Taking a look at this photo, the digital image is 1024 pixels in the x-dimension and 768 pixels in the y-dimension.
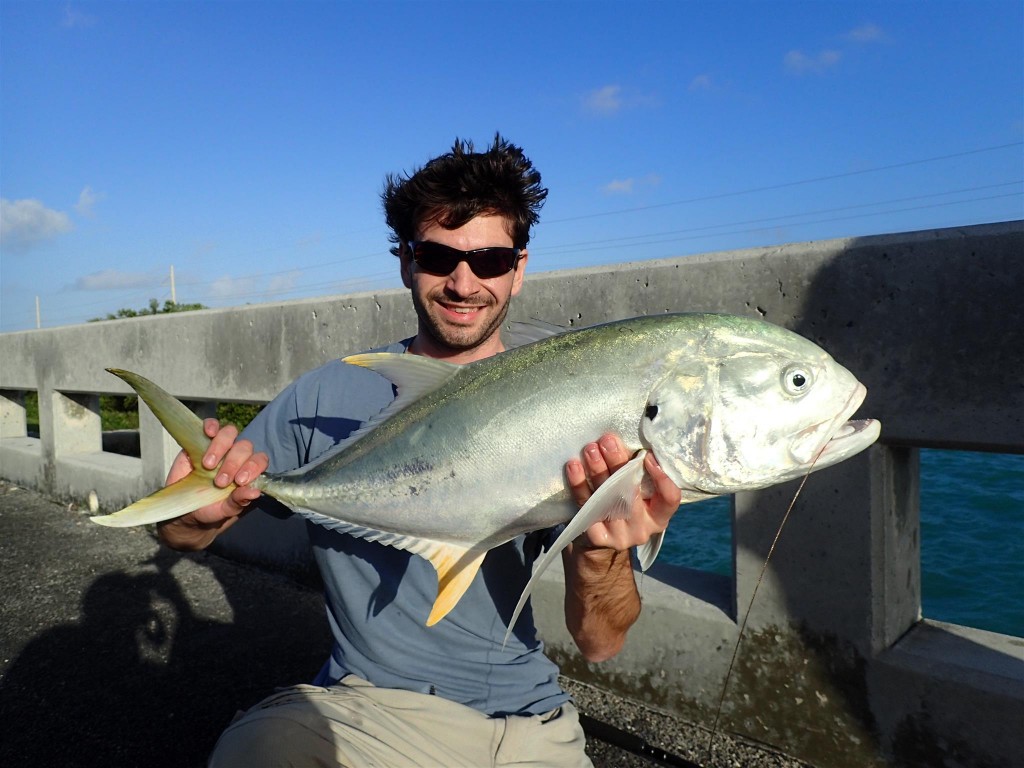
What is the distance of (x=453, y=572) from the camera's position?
1.86m

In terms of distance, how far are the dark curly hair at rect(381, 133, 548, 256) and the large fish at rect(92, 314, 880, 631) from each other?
737mm

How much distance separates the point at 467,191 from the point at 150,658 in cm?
313

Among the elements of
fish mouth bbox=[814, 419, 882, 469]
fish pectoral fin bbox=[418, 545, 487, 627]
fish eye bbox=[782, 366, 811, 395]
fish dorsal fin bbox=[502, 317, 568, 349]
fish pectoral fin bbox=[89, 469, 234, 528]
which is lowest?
fish pectoral fin bbox=[418, 545, 487, 627]

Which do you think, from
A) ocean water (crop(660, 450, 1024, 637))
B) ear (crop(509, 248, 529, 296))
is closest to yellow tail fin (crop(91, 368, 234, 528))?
ear (crop(509, 248, 529, 296))

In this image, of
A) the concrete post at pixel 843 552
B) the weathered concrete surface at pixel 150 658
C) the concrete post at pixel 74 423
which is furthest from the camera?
the concrete post at pixel 74 423

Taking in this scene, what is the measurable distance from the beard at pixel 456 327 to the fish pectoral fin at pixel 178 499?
2.61ft

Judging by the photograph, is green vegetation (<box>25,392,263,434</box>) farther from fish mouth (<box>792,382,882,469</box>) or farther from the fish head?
fish mouth (<box>792,382,882,469</box>)

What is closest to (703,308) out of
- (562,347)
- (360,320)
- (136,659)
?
(562,347)

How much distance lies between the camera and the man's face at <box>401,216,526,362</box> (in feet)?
7.73

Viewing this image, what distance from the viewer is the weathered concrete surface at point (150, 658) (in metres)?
3.08

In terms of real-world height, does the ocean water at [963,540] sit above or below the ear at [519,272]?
below

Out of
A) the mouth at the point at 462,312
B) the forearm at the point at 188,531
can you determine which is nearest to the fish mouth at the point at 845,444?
the mouth at the point at 462,312

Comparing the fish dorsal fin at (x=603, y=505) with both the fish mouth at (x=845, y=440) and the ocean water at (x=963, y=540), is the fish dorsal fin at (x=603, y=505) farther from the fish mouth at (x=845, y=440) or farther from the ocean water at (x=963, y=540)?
the ocean water at (x=963, y=540)

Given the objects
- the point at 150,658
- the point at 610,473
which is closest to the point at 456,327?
the point at 610,473
